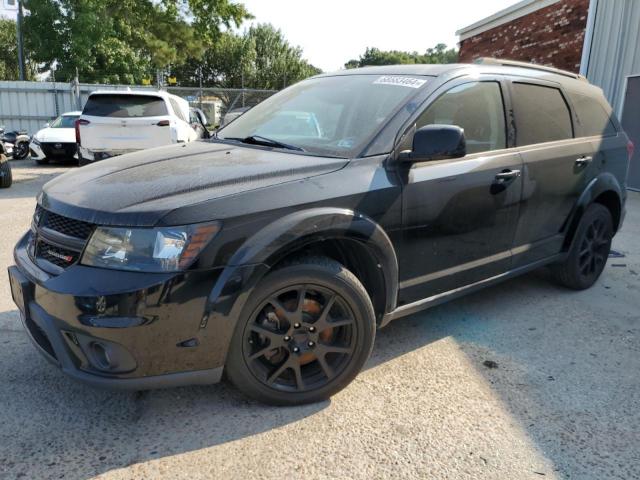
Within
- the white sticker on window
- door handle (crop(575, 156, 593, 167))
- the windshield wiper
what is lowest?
door handle (crop(575, 156, 593, 167))

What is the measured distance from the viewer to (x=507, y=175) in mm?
3299

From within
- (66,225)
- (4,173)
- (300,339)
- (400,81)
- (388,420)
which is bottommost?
(388,420)

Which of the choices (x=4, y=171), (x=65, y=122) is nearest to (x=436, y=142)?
(x=4, y=171)

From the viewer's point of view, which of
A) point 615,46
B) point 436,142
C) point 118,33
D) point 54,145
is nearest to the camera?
point 436,142

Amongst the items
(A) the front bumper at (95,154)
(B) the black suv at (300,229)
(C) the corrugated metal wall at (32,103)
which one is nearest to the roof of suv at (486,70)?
(B) the black suv at (300,229)

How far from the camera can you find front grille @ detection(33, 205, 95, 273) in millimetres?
2264

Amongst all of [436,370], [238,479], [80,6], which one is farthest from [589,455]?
[80,6]

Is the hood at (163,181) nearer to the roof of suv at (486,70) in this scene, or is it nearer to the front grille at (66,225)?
the front grille at (66,225)

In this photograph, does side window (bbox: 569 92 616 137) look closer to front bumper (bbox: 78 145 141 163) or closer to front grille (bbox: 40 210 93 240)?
front grille (bbox: 40 210 93 240)

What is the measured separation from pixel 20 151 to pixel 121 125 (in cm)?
758

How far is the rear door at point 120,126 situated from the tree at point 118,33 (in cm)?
1202

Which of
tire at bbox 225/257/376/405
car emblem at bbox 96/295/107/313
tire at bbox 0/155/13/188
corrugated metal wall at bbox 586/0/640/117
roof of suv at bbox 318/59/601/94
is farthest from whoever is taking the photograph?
corrugated metal wall at bbox 586/0/640/117

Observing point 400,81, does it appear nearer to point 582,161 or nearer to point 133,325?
point 582,161

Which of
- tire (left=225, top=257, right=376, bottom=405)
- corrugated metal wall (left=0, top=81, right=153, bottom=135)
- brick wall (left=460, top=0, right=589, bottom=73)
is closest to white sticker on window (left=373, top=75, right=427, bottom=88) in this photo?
tire (left=225, top=257, right=376, bottom=405)
